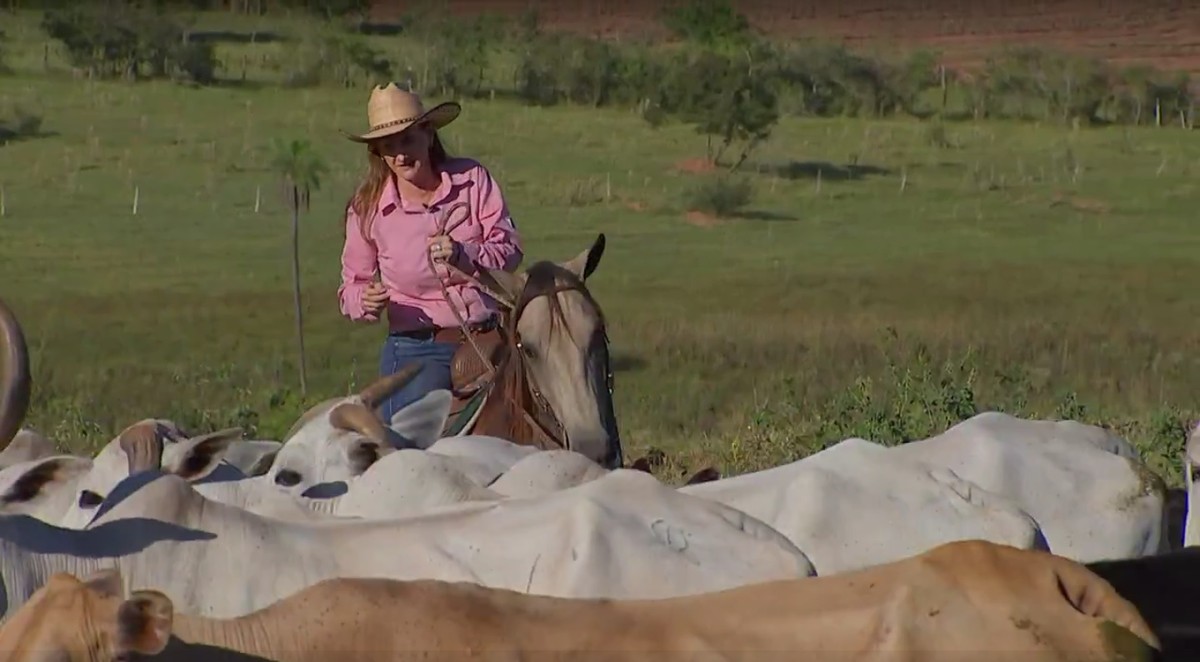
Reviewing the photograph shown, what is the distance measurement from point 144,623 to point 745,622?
48.6 inches

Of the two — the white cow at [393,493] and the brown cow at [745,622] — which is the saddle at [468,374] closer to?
the white cow at [393,493]

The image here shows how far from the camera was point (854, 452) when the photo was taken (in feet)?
23.2

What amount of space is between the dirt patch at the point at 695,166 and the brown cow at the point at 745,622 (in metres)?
35.6

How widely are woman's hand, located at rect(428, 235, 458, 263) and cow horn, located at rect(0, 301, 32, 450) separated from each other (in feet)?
9.68

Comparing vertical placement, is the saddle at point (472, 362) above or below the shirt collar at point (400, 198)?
below

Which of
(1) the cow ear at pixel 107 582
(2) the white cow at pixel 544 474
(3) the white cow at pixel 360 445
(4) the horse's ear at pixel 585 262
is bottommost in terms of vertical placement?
(3) the white cow at pixel 360 445

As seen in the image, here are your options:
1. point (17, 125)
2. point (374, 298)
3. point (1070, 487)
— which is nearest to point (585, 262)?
point (374, 298)

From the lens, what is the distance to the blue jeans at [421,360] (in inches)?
358

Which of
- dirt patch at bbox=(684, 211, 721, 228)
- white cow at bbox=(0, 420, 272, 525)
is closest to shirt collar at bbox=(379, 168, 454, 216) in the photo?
white cow at bbox=(0, 420, 272, 525)

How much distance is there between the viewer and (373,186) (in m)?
9.44

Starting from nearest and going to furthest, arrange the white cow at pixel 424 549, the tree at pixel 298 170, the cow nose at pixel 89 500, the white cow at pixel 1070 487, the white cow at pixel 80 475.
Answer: the white cow at pixel 424 549 < the cow nose at pixel 89 500 < the white cow at pixel 80 475 < the white cow at pixel 1070 487 < the tree at pixel 298 170

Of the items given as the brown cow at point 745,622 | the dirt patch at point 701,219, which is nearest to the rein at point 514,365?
the brown cow at point 745,622

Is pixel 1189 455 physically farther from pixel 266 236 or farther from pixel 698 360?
pixel 266 236

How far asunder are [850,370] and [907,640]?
14.4 metres
